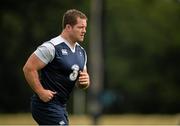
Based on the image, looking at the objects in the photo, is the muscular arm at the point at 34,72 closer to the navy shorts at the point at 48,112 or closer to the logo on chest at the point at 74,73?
the navy shorts at the point at 48,112

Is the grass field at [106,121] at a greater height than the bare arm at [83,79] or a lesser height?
lesser

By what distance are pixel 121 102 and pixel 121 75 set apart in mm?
1497

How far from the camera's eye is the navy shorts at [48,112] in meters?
8.05

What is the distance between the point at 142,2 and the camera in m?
49.7

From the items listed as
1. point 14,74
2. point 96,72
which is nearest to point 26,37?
point 14,74

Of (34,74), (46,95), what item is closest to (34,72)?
(34,74)

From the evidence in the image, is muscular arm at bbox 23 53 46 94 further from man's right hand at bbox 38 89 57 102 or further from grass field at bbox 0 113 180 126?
grass field at bbox 0 113 180 126

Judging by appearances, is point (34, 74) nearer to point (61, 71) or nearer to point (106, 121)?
point (61, 71)

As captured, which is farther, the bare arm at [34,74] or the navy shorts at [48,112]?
the navy shorts at [48,112]

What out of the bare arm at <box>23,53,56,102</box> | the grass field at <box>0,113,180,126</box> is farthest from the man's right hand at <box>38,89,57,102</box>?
the grass field at <box>0,113,180,126</box>

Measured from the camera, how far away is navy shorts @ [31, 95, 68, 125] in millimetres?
8055

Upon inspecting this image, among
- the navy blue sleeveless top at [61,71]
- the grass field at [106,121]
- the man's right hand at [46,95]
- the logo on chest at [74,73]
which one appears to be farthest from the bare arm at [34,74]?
the grass field at [106,121]

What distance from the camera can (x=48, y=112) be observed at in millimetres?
8062

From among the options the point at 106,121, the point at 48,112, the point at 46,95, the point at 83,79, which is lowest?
the point at 106,121
